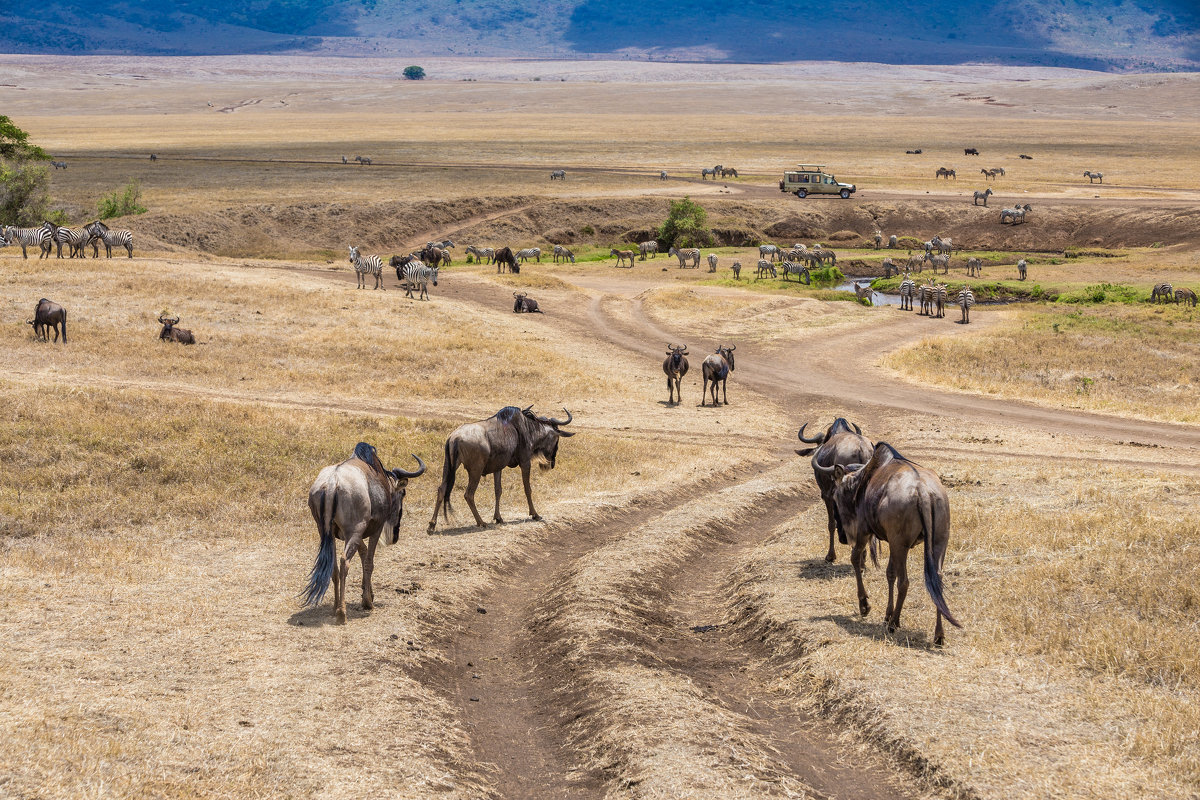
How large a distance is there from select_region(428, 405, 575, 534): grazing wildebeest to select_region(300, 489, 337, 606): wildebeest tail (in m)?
4.71

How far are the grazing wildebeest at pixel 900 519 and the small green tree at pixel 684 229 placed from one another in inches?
2531

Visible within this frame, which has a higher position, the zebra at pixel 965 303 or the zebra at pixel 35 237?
the zebra at pixel 35 237

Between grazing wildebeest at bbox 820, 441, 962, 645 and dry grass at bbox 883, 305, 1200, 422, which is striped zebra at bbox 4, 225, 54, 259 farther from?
grazing wildebeest at bbox 820, 441, 962, 645

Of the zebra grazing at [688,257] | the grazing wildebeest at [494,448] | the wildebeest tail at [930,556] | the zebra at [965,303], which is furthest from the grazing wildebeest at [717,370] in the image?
the zebra grazing at [688,257]

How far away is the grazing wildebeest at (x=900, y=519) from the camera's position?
13.3m

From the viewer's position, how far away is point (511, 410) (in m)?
19.7

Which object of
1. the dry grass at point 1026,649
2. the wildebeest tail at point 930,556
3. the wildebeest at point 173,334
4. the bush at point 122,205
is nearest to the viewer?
the dry grass at point 1026,649

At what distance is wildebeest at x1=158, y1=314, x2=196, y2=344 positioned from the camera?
126ft

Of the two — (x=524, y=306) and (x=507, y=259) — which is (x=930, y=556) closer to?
(x=524, y=306)

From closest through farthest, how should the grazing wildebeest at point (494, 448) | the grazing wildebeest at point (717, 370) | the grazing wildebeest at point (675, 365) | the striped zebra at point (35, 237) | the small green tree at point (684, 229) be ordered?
the grazing wildebeest at point (494, 448), the grazing wildebeest at point (717, 370), the grazing wildebeest at point (675, 365), the striped zebra at point (35, 237), the small green tree at point (684, 229)

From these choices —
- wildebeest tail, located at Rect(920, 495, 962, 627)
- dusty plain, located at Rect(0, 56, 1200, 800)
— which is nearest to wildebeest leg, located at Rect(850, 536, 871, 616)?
dusty plain, located at Rect(0, 56, 1200, 800)

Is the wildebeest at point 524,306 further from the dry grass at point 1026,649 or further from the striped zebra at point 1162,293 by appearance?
the dry grass at point 1026,649

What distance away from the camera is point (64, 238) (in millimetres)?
53062

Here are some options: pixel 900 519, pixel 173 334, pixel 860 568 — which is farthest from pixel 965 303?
pixel 900 519
